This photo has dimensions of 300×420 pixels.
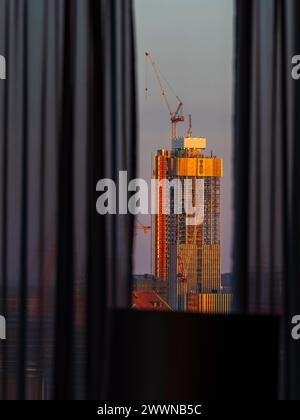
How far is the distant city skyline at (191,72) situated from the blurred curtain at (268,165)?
131mm

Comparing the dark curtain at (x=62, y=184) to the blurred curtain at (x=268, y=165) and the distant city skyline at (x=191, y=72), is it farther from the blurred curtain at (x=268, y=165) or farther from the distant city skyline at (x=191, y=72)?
the blurred curtain at (x=268, y=165)

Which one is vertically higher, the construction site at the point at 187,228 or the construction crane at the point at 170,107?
the construction crane at the point at 170,107

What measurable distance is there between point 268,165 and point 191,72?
1.94ft

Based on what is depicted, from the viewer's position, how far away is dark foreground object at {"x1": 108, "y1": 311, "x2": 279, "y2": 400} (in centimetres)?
151

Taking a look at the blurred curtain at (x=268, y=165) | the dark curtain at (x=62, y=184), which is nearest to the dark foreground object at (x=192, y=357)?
the dark curtain at (x=62, y=184)

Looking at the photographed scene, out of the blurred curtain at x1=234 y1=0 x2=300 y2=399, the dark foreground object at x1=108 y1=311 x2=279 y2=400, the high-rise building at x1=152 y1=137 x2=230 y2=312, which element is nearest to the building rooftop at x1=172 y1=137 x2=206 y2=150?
the high-rise building at x1=152 y1=137 x2=230 y2=312

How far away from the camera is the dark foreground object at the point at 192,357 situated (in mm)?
1506

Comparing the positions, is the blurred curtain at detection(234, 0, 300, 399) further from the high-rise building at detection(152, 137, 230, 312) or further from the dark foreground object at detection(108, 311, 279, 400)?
the dark foreground object at detection(108, 311, 279, 400)

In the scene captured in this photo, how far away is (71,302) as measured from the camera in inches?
118

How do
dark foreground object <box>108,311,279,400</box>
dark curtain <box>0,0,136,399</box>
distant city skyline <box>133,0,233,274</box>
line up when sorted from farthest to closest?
distant city skyline <box>133,0,233,274</box> < dark curtain <box>0,0,136,399</box> < dark foreground object <box>108,311,279,400</box>

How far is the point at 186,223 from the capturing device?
330cm

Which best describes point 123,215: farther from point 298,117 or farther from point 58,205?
point 298,117

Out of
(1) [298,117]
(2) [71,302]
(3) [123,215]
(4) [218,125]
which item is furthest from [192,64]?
(2) [71,302]

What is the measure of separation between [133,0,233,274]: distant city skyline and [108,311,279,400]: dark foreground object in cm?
147
